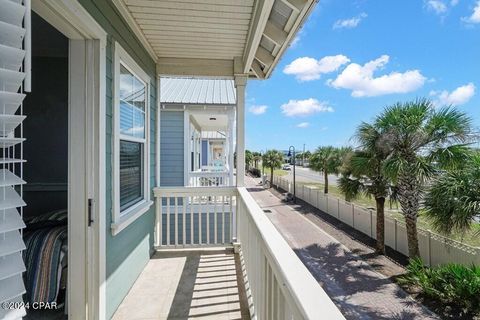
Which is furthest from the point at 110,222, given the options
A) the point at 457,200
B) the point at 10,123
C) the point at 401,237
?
the point at 401,237

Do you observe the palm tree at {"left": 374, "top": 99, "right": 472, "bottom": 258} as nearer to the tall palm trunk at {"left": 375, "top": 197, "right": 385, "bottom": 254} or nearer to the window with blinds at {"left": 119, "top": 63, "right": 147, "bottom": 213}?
the tall palm trunk at {"left": 375, "top": 197, "right": 385, "bottom": 254}

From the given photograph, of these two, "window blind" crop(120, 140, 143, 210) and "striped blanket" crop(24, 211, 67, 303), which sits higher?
"window blind" crop(120, 140, 143, 210)

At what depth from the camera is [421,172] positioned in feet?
23.3

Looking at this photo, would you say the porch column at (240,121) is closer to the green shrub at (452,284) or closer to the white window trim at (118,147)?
the white window trim at (118,147)

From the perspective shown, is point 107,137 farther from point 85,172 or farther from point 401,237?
point 401,237

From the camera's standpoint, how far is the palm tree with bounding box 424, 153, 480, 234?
5.11m

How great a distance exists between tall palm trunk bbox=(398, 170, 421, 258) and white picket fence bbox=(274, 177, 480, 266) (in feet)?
1.48

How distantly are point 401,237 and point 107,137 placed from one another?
10.2 m

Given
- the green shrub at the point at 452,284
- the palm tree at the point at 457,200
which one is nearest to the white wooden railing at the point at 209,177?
the palm tree at the point at 457,200

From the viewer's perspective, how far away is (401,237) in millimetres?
9445

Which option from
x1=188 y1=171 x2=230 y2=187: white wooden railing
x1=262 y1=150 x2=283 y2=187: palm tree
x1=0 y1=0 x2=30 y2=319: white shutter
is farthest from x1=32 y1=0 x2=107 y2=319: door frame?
x1=262 y1=150 x2=283 y2=187: palm tree

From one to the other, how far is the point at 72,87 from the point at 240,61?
2.26m

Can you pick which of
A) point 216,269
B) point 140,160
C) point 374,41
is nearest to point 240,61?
point 140,160

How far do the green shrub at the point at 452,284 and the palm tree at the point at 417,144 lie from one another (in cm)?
123
